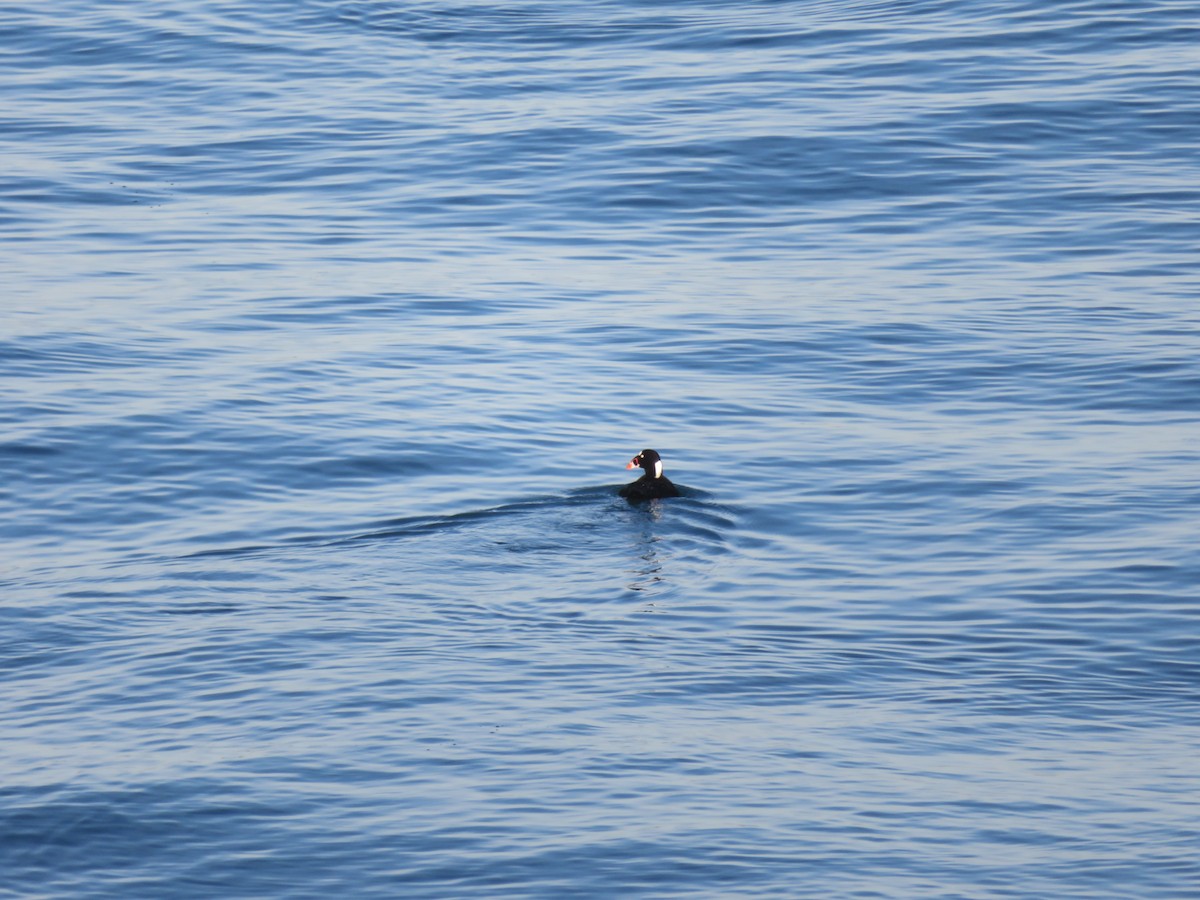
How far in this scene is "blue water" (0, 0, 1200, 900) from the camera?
10359 millimetres

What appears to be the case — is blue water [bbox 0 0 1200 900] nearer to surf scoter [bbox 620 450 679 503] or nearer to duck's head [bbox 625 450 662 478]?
surf scoter [bbox 620 450 679 503]

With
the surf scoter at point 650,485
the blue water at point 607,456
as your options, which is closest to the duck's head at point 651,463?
Answer: the surf scoter at point 650,485

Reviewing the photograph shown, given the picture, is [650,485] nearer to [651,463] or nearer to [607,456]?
[651,463]

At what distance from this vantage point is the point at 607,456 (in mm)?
17625

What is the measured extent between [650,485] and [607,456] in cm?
186

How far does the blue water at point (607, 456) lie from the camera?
10.4 meters

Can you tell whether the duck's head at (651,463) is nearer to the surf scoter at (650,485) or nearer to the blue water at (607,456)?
the surf scoter at (650,485)

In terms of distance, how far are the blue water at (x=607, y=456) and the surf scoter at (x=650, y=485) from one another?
0.16 meters

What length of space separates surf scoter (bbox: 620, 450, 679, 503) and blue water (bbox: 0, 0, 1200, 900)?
0.53 ft

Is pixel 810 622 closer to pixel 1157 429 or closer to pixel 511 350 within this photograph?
pixel 1157 429

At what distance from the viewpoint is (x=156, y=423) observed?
1827 centimetres

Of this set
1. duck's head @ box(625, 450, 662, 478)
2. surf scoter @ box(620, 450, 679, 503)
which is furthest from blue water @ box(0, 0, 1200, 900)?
duck's head @ box(625, 450, 662, 478)

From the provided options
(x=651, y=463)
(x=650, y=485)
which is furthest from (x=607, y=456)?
Result: (x=650, y=485)

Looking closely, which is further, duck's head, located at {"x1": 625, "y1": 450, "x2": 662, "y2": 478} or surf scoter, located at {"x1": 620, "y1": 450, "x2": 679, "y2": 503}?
duck's head, located at {"x1": 625, "y1": 450, "x2": 662, "y2": 478}
